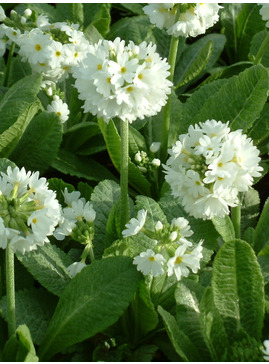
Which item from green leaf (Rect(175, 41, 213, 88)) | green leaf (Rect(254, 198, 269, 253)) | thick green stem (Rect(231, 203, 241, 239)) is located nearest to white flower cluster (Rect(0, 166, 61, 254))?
thick green stem (Rect(231, 203, 241, 239))

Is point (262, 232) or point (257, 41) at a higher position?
point (257, 41)

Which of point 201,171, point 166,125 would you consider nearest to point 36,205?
point 201,171

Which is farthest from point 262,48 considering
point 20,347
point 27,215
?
point 20,347

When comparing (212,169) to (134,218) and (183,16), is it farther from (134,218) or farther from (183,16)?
(183,16)

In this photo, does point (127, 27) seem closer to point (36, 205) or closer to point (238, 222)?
point (238, 222)

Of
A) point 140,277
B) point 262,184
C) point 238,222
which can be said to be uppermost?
point 140,277

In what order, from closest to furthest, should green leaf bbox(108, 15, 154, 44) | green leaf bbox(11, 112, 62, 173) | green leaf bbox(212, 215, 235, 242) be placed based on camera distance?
green leaf bbox(212, 215, 235, 242), green leaf bbox(11, 112, 62, 173), green leaf bbox(108, 15, 154, 44)

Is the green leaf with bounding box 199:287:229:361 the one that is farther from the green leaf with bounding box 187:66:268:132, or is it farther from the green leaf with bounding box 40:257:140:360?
the green leaf with bounding box 187:66:268:132
